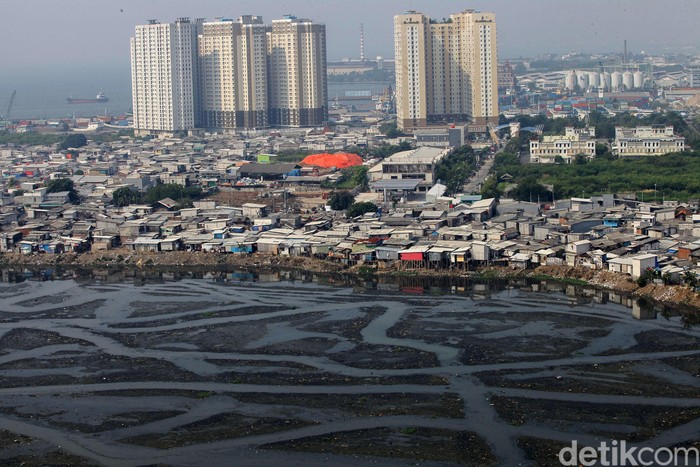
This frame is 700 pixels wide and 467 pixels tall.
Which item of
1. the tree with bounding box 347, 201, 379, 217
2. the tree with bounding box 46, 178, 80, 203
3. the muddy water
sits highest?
the tree with bounding box 46, 178, 80, 203

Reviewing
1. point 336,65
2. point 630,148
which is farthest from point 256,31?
point 336,65

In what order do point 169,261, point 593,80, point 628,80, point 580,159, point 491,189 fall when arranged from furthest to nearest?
point 593,80 → point 628,80 → point 580,159 → point 491,189 → point 169,261

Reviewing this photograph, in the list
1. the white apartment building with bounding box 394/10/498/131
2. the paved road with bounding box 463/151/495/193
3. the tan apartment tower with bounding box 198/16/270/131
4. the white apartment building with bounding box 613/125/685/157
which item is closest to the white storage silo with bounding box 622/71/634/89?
the white apartment building with bounding box 394/10/498/131

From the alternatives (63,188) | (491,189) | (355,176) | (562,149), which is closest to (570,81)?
(562,149)

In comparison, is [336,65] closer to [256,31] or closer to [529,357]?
[256,31]

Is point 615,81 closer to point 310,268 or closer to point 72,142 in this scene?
point 72,142

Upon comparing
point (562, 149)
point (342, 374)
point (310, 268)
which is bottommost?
point (342, 374)

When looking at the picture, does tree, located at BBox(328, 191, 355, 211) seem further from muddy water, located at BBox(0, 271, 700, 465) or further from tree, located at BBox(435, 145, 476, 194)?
muddy water, located at BBox(0, 271, 700, 465)
